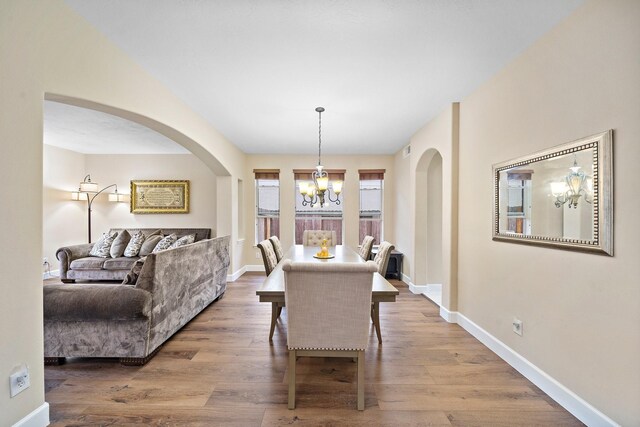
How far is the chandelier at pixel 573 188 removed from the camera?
168cm

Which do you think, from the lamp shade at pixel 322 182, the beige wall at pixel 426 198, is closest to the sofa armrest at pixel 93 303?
the lamp shade at pixel 322 182

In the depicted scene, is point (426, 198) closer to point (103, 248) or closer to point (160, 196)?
point (160, 196)

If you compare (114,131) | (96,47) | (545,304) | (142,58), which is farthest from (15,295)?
(114,131)

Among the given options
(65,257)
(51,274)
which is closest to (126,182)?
(65,257)

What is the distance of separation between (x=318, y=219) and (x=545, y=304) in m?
4.60

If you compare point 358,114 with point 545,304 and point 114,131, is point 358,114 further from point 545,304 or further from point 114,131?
point 114,131

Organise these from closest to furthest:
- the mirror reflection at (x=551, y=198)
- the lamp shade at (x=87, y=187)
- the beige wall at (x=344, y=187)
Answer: the mirror reflection at (x=551, y=198)
the lamp shade at (x=87, y=187)
the beige wall at (x=344, y=187)

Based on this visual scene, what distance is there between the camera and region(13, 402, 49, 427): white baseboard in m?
1.52

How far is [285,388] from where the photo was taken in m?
2.03

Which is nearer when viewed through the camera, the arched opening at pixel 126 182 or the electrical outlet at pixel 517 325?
the electrical outlet at pixel 517 325

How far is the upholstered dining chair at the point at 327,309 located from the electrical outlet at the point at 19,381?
4.78ft

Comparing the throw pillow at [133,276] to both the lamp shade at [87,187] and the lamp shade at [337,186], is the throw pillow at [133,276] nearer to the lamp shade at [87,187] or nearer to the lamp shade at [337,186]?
the lamp shade at [337,186]

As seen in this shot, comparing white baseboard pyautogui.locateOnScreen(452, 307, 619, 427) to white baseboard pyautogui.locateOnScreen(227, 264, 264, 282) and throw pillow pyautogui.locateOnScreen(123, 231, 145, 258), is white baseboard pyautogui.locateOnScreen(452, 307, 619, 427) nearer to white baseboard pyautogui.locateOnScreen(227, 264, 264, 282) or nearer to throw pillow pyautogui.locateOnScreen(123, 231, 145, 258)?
white baseboard pyautogui.locateOnScreen(227, 264, 264, 282)

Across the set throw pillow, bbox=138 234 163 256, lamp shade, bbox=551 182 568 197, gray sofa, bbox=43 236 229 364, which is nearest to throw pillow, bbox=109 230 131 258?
throw pillow, bbox=138 234 163 256
